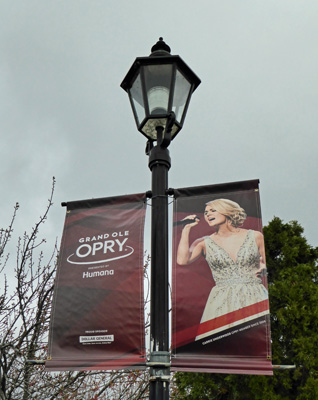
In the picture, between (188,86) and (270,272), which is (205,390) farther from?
(188,86)

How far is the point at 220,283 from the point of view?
142 inches

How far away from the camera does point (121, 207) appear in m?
4.14

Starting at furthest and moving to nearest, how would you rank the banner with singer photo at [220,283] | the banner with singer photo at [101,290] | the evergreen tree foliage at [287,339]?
1. the evergreen tree foliage at [287,339]
2. the banner with singer photo at [101,290]
3. the banner with singer photo at [220,283]

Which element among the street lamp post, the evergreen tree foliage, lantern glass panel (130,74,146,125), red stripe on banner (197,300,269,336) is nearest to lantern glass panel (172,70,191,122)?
the street lamp post

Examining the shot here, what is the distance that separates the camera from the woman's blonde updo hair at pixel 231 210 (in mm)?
3951

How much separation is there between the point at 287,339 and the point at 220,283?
30.8ft

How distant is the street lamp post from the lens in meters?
3.43

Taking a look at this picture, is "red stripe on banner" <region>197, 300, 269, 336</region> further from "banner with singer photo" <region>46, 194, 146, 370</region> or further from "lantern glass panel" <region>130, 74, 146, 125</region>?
"lantern glass panel" <region>130, 74, 146, 125</region>

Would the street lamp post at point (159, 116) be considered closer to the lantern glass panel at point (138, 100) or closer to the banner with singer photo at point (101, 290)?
the lantern glass panel at point (138, 100)

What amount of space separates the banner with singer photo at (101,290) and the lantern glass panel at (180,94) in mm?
874

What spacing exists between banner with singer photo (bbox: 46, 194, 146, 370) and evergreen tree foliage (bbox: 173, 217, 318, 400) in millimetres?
8429

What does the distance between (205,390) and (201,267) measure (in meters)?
10.1

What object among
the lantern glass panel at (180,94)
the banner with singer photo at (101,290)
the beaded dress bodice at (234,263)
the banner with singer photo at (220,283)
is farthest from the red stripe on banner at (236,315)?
the lantern glass panel at (180,94)

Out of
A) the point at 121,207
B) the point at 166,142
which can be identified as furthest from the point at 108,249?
A: the point at 166,142
